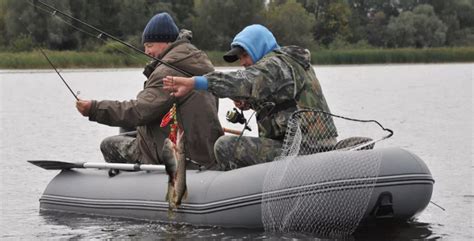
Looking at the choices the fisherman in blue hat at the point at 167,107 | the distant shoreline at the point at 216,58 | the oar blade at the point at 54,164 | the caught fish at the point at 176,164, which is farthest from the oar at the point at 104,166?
the distant shoreline at the point at 216,58

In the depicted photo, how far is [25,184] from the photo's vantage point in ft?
34.2

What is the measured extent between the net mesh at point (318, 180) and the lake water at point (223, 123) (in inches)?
6.8

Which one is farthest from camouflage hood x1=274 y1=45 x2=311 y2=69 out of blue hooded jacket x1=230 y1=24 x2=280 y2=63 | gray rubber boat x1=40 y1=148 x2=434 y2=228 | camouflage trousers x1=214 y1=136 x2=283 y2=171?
gray rubber boat x1=40 y1=148 x2=434 y2=228

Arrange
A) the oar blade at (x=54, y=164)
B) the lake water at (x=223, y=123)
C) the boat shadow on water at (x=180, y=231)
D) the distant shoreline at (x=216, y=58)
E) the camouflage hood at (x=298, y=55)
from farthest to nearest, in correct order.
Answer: the distant shoreline at (x=216, y=58)
the oar blade at (x=54, y=164)
the lake water at (x=223, y=123)
the boat shadow on water at (x=180, y=231)
the camouflage hood at (x=298, y=55)

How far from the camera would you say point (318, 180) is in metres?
6.70

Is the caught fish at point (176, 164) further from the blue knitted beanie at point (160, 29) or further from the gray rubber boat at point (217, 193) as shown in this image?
the blue knitted beanie at point (160, 29)

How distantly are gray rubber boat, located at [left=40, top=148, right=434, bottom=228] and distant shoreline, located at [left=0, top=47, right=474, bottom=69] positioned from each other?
2309 cm

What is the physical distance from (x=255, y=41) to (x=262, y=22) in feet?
165

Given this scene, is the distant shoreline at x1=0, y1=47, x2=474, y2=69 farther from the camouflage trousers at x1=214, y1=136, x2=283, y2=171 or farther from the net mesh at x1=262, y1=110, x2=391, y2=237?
the net mesh at x1=262, y1=110, x2=391, y2=237

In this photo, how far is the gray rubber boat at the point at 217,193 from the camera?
6676 mm

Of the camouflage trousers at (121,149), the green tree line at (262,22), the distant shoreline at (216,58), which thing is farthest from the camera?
the green tree line at (262,22)

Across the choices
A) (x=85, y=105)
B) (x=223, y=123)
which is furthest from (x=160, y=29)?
(x=223, y=123)

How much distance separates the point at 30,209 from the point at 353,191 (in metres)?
3.35

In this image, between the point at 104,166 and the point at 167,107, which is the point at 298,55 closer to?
the point at 167,107
